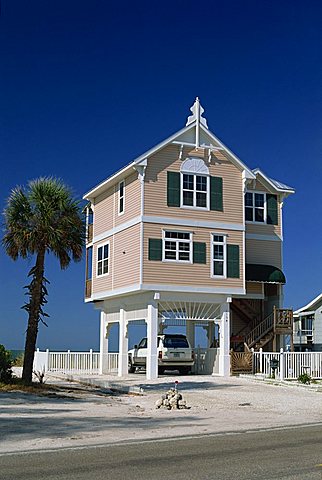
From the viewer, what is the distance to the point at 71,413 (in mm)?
18484

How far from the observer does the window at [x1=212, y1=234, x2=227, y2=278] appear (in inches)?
1270

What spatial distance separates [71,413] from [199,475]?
30.1 ft

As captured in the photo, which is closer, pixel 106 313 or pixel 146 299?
pixel 146 299

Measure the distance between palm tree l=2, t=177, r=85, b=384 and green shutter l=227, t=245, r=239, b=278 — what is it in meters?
8.91

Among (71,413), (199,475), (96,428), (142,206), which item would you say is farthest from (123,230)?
(199,475)

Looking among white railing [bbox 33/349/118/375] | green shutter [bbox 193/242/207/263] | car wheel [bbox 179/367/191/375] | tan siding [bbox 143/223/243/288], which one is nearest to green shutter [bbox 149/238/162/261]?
tan siding [bbox 143/223/243/288]

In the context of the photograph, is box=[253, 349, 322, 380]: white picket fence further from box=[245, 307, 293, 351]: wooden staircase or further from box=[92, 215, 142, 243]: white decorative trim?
box=[92, 215, 142, 243]: white decorative trim

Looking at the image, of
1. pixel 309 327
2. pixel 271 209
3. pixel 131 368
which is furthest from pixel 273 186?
pixel 309 327

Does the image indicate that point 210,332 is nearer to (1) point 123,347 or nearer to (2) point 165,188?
(1) point 123,347

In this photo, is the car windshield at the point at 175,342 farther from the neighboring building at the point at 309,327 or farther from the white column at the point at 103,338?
the neighboring building at the point at 309,327

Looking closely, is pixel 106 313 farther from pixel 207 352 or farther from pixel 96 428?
pixel 96 428

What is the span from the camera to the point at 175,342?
106 feet

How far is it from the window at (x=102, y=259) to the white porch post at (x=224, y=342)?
6691mm

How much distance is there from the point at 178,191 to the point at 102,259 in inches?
256
